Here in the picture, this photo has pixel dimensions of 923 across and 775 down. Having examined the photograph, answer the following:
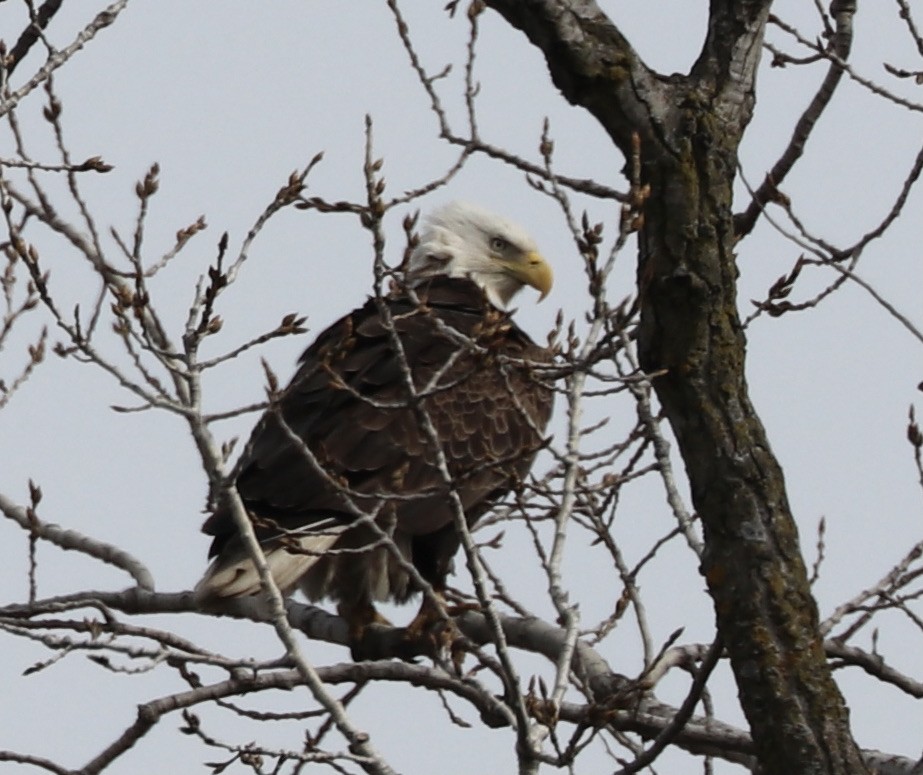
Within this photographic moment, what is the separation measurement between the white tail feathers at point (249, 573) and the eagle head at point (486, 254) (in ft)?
7.37

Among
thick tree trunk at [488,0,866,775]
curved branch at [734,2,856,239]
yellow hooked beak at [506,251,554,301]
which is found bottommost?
thick tree trunk at [488,0,866,775]

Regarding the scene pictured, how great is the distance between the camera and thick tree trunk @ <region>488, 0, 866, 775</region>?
3711 mm

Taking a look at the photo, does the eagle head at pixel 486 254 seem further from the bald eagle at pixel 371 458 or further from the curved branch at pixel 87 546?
the curved branch at pixel 87 546

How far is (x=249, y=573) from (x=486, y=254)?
2.70 m

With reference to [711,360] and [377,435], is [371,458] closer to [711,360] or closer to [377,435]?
[377,435]

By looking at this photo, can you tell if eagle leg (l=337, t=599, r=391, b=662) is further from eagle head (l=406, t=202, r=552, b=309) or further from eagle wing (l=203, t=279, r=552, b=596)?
eagle head (l=406, t=202, r=552, b=309)

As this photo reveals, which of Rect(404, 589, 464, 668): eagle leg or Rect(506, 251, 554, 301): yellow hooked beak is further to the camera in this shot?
Rect(506, 251, 554, 301): yellow hooked beak

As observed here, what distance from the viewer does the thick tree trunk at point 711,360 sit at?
3.71 m

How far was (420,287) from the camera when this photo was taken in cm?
675

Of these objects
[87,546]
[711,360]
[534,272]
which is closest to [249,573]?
[87,546]

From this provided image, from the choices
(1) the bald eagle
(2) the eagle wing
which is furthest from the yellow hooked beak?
(2) the eagle wing

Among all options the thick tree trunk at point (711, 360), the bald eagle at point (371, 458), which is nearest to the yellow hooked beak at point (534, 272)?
the bald eagle at point (371, 458)

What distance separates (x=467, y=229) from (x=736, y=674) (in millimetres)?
4164

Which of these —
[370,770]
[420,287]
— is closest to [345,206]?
[370,770]
